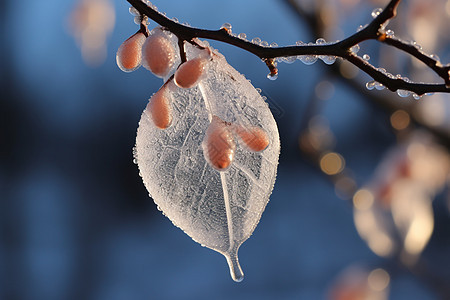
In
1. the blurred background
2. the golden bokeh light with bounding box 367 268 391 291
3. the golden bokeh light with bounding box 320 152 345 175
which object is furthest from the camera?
the blurred background

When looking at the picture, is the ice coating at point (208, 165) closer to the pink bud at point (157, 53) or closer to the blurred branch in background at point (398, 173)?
the pink bud at point (157, 53)

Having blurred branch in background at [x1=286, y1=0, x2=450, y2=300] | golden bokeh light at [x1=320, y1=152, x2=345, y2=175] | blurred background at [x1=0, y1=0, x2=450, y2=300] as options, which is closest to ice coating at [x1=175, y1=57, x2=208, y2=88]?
blurred branch in background at [x1=286, y1=0, x2=450, y2=300]

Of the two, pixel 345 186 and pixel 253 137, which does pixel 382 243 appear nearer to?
pixel 345 186

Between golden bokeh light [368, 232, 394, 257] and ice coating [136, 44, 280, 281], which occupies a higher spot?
ice coating [136, 44, 280, 281]

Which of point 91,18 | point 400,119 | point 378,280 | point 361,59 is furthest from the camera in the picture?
point 91,18

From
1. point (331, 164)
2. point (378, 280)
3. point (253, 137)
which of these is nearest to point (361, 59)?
point (253, 137)

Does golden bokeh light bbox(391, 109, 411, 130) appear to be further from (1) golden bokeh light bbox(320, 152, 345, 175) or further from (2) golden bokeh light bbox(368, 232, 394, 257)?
(2) golden bokeh light bbox(368, 232, 394, 257)
